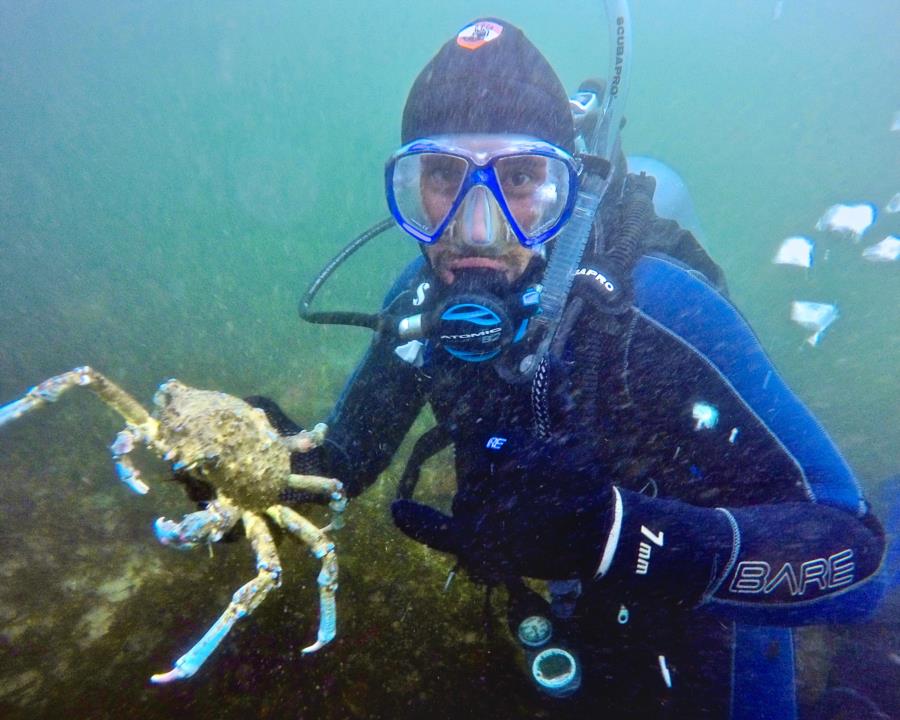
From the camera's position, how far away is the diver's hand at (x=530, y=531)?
181 cm

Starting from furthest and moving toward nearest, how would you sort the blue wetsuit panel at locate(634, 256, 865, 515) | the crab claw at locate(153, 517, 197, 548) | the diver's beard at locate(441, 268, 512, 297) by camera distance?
the diver's beard at locate(441, 268, 512, 297), the blue wetsuit panel at locate(634, 256, 865, 515), the crab claw at locate(153, 517, 197, 548)

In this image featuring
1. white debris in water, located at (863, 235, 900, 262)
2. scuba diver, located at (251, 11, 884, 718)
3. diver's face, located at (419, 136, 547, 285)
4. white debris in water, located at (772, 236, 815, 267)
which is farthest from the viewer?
white debris in water, located at (772, 236, 815, 267)

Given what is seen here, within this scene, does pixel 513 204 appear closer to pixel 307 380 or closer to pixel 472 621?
pixel 472 621

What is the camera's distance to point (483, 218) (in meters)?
2.42

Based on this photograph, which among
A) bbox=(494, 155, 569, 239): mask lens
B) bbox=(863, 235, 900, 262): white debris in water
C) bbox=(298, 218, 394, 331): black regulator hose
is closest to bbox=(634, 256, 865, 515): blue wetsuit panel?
bbox=(494, 155, 569, 239): mask lens

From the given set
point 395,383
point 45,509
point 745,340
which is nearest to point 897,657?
point 745,340

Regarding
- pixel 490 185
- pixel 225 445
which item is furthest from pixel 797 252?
pixel 225 445

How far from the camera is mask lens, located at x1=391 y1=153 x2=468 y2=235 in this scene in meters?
2.60

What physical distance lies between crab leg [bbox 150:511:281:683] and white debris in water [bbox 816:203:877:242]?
14.5 m

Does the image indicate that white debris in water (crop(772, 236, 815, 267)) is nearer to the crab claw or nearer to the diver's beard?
the diver's beard

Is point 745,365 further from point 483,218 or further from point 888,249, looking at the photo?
point 888,249

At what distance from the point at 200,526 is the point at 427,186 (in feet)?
6.97

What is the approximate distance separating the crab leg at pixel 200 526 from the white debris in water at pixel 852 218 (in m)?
14.6

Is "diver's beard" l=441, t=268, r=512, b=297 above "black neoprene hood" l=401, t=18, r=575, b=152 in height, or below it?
below
